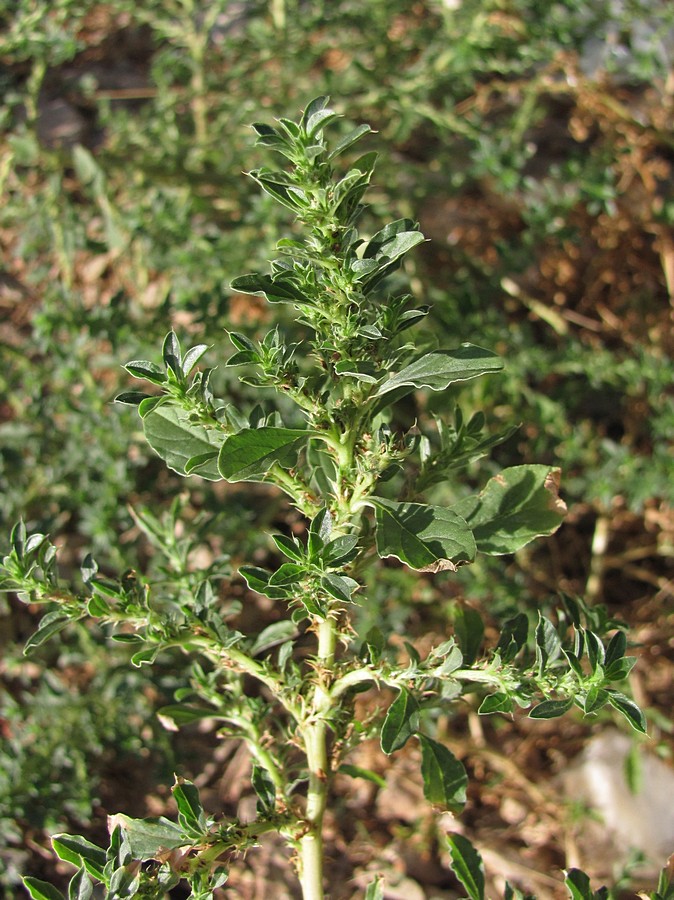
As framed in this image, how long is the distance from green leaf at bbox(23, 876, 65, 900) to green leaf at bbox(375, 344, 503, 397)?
887 mm

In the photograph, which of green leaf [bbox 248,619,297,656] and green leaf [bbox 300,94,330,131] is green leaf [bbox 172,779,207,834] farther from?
green leaf [bbox 300,94,330,131]

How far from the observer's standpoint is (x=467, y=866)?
5.13ft

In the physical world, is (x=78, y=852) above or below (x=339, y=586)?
below

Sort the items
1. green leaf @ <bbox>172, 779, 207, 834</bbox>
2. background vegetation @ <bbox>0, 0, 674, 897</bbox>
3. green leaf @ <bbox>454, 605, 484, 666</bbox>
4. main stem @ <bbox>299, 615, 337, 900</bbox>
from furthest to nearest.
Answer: background vegetation @ <bbox>0, 0, 674, 897</bbox>
green leaf @ <bbox>454, 605, 484, 666</bbox>
main stem @ <bbox>299, 615, 337, 900</bbox>
green leaf @ <bbox>172, 779, 207, 834</bbox>

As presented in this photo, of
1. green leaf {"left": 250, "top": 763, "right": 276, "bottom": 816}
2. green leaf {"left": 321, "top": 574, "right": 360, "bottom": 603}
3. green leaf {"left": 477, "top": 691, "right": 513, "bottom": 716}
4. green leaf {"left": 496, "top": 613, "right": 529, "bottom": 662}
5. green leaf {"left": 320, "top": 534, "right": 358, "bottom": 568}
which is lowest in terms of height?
green leaf {"left": 250, "top": 763, "right": 276, "bottom": 816}

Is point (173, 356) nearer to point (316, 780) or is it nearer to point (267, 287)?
point (267, 287)

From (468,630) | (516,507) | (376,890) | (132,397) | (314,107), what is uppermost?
(314,107)

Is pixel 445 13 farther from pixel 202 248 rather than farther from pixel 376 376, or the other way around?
pixel 376 376

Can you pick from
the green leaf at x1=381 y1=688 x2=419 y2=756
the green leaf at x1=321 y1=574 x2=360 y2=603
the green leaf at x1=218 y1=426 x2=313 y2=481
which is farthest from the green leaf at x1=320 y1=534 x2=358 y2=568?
the green leaf at x1=381 y1=688 x2=419 y2=756

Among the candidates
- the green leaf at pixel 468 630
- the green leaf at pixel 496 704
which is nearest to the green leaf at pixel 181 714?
the green leaf at pixel 468 630

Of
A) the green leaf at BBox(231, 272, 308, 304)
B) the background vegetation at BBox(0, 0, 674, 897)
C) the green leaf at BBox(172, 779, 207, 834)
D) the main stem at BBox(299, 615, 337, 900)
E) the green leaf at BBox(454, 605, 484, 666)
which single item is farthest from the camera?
the background vegetation at BBox(0, 0, 674, 897)

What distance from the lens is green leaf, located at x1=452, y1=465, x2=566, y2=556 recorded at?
59.1 inches

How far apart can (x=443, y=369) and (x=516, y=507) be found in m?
0.36

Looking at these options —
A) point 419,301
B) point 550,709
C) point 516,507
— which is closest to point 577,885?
point 550,709
